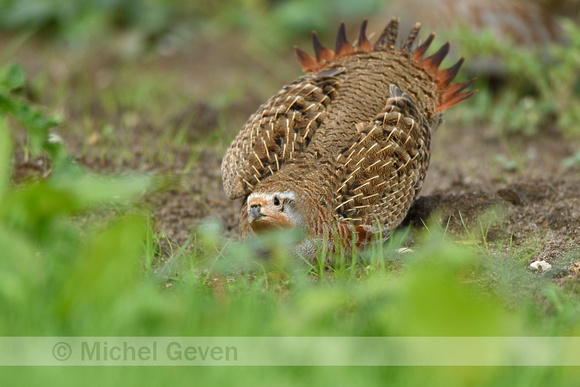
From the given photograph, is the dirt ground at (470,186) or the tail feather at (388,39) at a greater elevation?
the tail feather at (388,39)

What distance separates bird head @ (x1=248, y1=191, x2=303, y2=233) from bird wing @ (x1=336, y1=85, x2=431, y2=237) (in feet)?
0.95

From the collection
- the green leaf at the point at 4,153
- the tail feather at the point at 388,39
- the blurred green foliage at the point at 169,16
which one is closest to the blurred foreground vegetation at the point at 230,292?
the green leaf at the point at 4,153

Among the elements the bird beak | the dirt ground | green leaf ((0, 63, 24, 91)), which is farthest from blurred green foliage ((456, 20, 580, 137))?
green leaf ((0, 63, 24, 91))

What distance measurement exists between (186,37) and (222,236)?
5.14 metres

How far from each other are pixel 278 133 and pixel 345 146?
0.35 meters

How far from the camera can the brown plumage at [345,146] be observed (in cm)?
322

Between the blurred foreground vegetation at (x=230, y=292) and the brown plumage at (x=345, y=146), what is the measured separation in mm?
158

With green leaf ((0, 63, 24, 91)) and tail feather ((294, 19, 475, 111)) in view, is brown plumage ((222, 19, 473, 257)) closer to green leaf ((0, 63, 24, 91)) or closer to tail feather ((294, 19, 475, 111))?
tail feather ((294, 19, 475, 111))

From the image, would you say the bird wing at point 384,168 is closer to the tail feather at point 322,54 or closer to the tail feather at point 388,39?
the tail feather at point 388,39

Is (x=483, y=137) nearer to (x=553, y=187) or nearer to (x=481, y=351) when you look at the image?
(x=553, y=187)

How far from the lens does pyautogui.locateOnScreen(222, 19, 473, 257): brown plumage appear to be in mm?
3223

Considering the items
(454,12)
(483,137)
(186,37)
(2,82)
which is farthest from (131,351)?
(186,37)

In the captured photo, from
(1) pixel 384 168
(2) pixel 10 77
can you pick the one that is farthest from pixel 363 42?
(2) pixel 10 77

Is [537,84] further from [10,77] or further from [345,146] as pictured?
[10,77]
